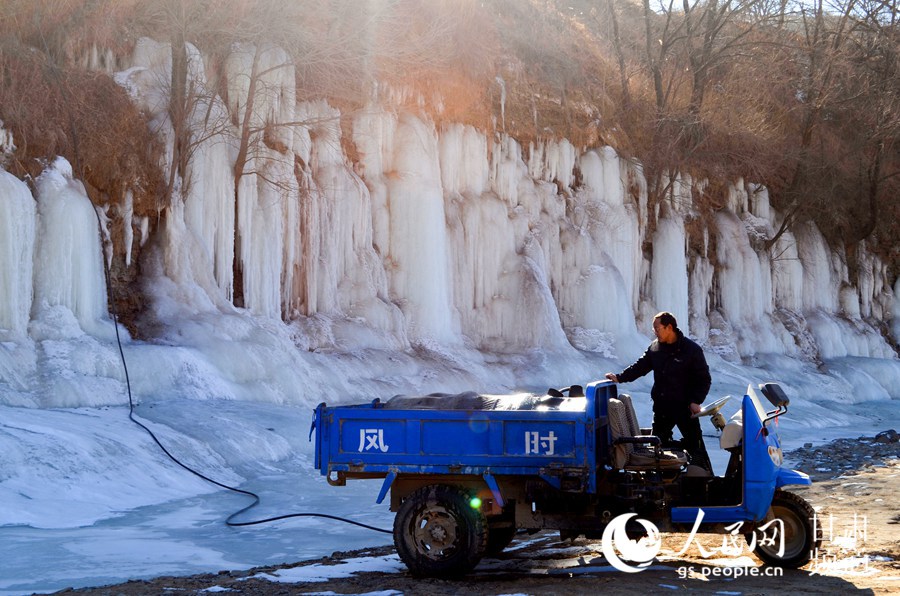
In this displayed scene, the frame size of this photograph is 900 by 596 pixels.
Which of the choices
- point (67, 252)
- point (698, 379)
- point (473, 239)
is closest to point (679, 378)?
point (698, 379)

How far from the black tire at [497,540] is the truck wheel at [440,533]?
89 cm

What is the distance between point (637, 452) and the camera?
27.3 feet

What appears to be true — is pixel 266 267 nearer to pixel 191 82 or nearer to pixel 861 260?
pixel 191 82

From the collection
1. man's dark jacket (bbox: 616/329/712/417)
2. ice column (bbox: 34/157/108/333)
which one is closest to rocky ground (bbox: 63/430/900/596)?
man's dark jacket (bbox: 616/329/712/417)

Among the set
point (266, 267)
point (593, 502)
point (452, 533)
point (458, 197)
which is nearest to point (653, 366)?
point (593, 502)

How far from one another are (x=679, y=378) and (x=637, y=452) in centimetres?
89

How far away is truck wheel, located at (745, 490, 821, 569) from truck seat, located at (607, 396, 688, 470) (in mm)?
812

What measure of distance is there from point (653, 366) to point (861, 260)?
34482mm

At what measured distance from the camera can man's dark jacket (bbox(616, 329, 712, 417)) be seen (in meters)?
8.83

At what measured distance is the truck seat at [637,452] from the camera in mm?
8234

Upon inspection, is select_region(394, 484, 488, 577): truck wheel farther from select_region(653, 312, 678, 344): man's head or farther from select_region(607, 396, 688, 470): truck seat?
select_region(653, 312, 678, 344): man's head

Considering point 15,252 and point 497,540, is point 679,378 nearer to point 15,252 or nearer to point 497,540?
point 497,540

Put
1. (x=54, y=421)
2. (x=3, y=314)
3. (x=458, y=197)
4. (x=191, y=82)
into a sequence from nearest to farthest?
1. (x=54, y=421)
2. (x=3, y=314)
3. (x=191, y=82)
4. (x=458, y=197)

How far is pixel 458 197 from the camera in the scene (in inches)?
1071
